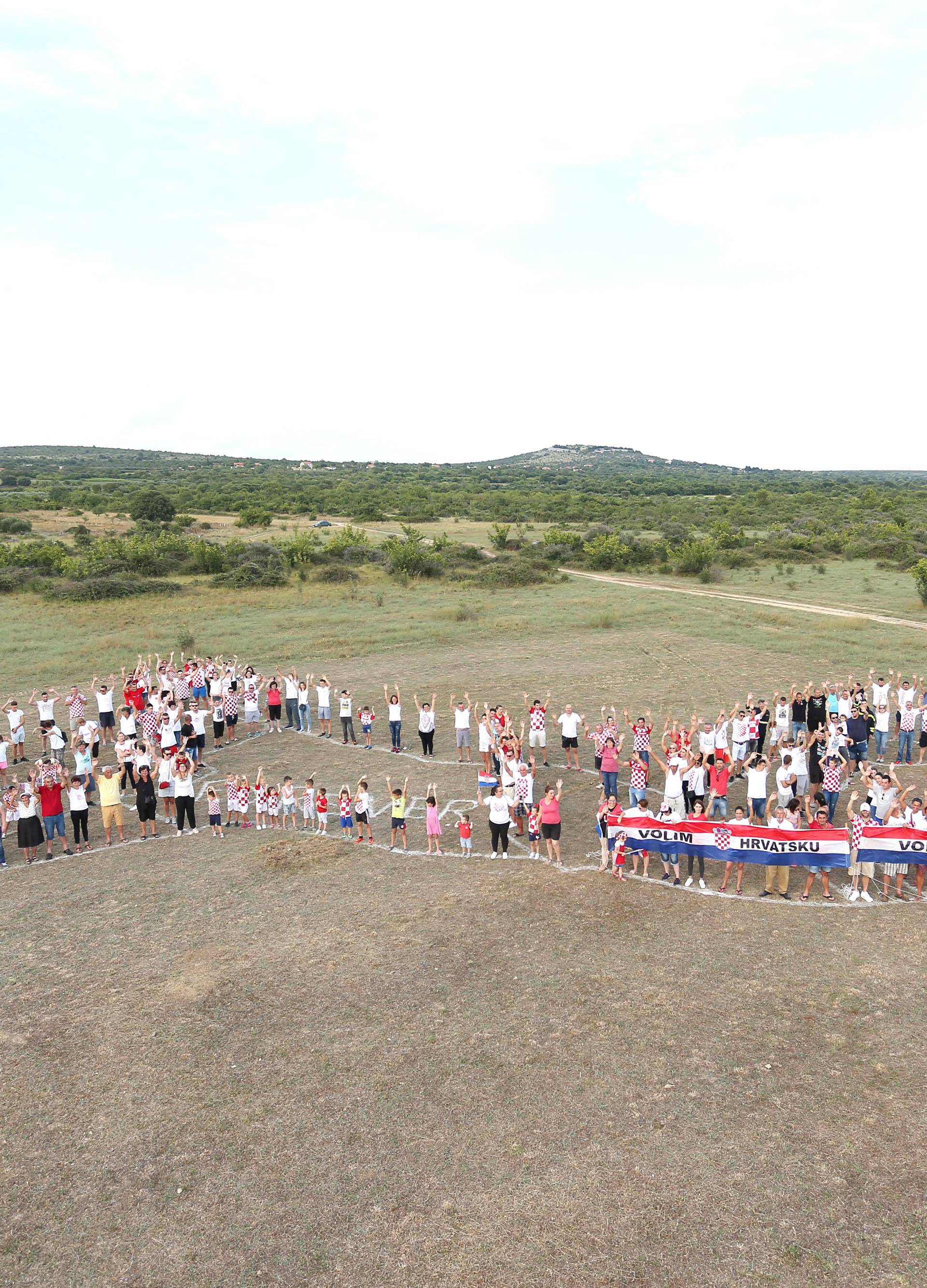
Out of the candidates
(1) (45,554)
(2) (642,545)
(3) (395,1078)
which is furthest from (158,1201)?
(2) (642,545)

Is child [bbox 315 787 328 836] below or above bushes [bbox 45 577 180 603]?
below

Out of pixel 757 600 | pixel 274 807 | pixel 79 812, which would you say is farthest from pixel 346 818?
pixel 757 600

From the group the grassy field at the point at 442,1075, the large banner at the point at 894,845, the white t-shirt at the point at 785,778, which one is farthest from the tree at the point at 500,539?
the large banner at the point at 894,845

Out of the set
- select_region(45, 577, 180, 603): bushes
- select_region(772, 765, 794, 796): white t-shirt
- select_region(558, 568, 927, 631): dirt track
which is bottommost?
select_region(772, 765, 794, 796): white t-shirt

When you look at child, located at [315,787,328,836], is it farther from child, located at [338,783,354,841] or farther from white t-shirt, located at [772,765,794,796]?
white t-shirt, located at [772,765,794,796]

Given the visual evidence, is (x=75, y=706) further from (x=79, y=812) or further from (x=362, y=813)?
(x=362, y=813)

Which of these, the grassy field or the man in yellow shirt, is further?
the man in yellow shirt

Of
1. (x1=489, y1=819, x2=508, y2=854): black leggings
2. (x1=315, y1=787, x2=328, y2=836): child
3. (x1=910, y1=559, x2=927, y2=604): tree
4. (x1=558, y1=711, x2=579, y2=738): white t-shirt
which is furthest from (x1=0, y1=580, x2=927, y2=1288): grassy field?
(x1=910, y1=559, x2=927, y2=604): tree
